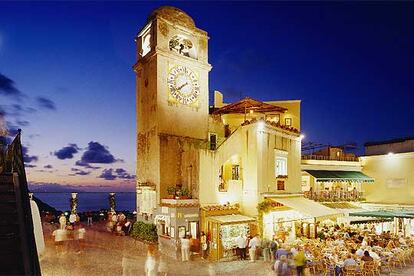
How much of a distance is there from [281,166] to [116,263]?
1243cm

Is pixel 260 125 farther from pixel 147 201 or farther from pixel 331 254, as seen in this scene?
pixel 147 201

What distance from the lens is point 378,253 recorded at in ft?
58.0

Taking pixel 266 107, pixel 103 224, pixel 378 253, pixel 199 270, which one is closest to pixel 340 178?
pixel 266 107

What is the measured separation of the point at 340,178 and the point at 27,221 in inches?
1026

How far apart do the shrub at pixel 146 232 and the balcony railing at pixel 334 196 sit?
1233cm

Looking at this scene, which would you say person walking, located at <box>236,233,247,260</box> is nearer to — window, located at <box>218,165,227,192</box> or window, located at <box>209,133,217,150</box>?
window, located at <box>218,165,227,192</box>

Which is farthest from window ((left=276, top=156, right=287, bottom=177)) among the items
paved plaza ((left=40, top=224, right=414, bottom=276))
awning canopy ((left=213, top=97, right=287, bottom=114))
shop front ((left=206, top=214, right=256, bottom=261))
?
paved plaza ((left=40, top=224, right=414, bottom=276))

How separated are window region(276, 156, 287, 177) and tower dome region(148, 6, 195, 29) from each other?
1342 cm

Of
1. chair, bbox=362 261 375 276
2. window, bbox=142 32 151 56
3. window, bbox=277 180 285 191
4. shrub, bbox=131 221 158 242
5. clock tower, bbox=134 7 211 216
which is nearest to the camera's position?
chair, bbox=362 261 375 276

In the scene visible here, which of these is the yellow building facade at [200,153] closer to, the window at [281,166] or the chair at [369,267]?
the window at [281,166]

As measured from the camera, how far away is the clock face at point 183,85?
28078 millimetres

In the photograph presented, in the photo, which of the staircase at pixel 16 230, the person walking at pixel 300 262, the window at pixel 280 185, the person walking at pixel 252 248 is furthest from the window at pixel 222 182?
the staircase at pixel 16 230

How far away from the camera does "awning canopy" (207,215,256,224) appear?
19922 mm

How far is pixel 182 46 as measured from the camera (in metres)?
29.3
